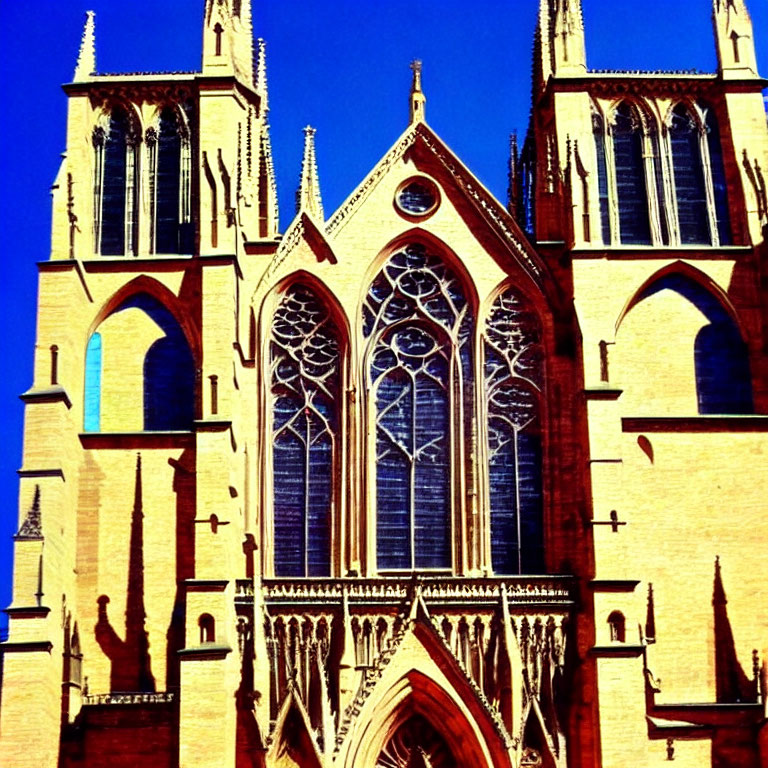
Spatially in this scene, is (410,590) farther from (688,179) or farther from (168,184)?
(688,179)

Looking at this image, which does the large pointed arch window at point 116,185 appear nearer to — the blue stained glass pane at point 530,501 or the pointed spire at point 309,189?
the pointed spire at point 309,189

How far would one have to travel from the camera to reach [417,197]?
41281mm

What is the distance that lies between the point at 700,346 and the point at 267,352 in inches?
316

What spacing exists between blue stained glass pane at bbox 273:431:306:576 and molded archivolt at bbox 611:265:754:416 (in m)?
6.09

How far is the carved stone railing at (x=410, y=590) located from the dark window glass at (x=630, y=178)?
302 inches

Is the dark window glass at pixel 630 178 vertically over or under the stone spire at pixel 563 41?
under

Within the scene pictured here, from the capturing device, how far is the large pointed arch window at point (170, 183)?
4100 cm

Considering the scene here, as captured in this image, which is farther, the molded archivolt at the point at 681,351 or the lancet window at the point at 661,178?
the lancet window at the point at 661,178

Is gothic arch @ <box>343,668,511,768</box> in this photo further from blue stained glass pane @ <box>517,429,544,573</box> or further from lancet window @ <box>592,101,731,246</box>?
lancet window @ <box>592,101,731,246</box>

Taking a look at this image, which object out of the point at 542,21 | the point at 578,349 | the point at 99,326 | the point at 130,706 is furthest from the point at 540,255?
the point at 130,706

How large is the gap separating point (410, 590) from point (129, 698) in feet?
16.8

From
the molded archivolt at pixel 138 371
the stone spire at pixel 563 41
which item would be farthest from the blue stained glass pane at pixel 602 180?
the molded archivolt at pixel 138 371

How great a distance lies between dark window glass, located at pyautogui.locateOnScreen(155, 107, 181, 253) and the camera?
135ft

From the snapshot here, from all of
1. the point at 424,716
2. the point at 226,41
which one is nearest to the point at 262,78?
the point at 226,41
